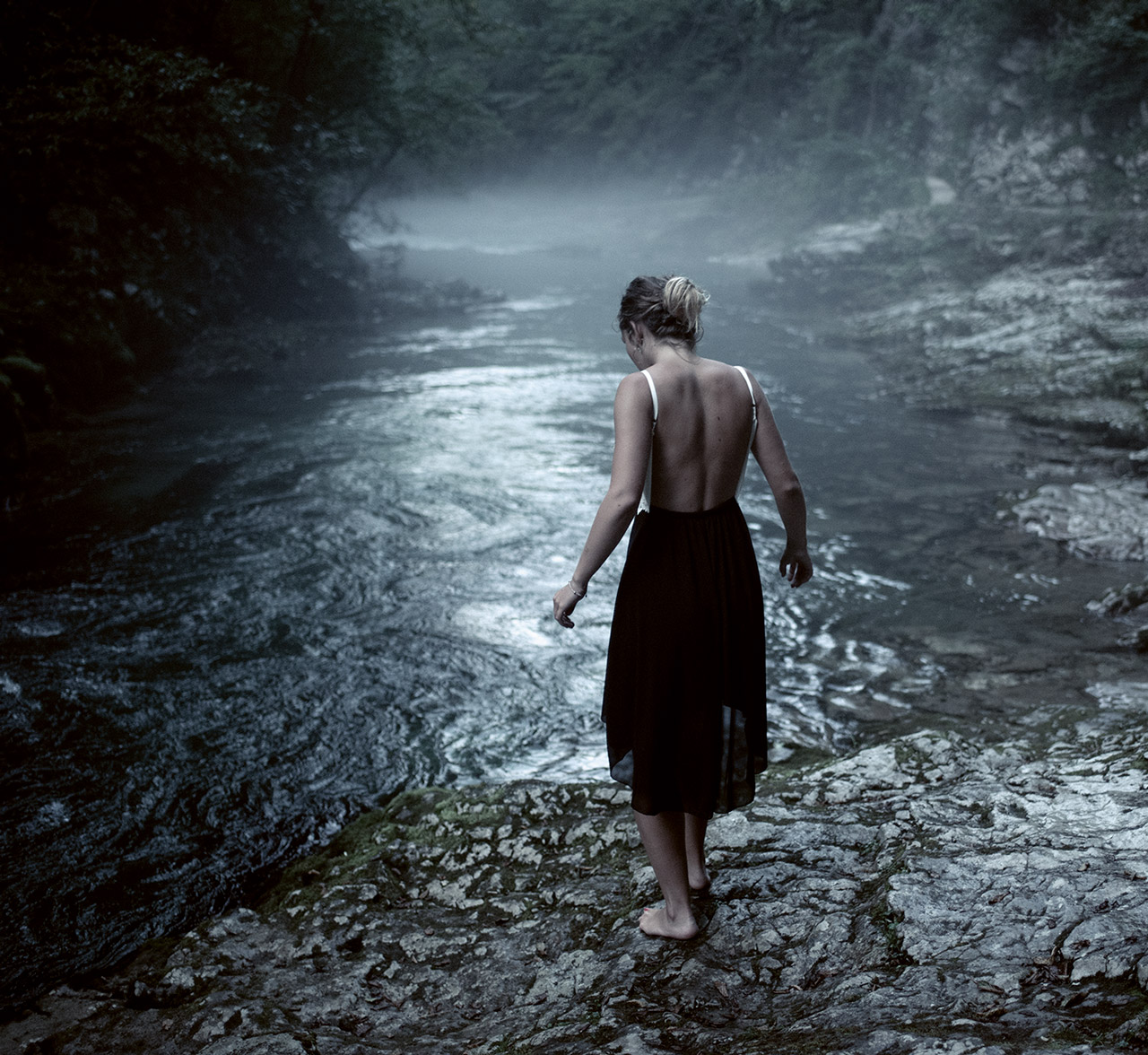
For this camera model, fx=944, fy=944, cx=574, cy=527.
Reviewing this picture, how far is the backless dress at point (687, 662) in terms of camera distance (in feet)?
9.71

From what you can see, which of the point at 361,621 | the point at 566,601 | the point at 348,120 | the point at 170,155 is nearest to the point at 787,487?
the point at 566,601

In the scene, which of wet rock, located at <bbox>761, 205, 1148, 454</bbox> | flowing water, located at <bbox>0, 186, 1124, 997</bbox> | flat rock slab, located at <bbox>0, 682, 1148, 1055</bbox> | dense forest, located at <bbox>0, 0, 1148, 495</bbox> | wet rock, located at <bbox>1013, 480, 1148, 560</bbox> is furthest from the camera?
wet rock, located at <bbox>761, 205, 1148, 454</bbox>

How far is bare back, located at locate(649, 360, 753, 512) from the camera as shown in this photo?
2.89 metres

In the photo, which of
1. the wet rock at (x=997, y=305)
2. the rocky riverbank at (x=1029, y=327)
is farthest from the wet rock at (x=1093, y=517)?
the wet rock at (x=997, y=305)

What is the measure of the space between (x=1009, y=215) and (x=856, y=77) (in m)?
15.5

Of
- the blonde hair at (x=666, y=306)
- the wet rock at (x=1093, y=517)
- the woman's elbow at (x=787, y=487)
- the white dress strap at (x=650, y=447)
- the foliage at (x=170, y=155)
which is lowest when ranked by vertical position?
the wet rock at (x=1093, y=517)

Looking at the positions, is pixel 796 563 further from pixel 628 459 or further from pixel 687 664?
pixel 628 459

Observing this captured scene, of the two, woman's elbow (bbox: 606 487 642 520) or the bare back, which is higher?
the bare back

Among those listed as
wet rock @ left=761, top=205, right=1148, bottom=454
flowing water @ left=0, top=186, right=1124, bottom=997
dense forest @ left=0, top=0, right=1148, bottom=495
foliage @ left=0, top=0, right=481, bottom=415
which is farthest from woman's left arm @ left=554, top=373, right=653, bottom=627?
foliage @ left=0, top=0, right=481, bottom=415

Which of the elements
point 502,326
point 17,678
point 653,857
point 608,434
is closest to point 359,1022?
point 653,857

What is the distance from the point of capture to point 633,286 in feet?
9.78

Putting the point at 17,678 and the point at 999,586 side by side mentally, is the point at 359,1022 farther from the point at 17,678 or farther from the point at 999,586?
the point at 999,586

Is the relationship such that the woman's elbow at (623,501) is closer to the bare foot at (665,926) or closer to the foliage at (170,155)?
the bare foot at (665,926)

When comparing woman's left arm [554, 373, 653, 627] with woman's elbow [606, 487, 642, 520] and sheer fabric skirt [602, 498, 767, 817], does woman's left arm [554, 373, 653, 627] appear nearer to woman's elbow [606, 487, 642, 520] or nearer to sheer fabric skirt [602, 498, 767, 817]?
woman's elbow [606, 487, 642, 520]
